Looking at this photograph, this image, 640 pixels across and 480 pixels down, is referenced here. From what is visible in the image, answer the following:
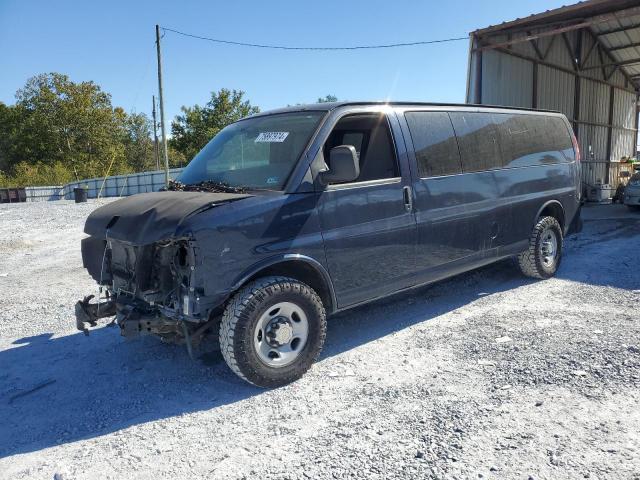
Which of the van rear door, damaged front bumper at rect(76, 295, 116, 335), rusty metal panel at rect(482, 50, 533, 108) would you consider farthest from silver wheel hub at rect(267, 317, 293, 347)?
rusty metal panel at rect(482, 50, 533, 108)

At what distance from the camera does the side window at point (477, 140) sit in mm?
5012

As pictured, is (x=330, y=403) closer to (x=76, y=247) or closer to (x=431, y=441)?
(x=431, y=441)

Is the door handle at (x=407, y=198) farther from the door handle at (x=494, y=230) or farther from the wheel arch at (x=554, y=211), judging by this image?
the wheel arch at (x=554, y=211)

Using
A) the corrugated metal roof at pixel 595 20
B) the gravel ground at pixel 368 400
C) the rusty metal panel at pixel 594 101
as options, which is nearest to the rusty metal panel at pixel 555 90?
the rusty metal panel at pixel 594 101

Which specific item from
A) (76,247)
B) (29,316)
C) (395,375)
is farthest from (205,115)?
(395,375)

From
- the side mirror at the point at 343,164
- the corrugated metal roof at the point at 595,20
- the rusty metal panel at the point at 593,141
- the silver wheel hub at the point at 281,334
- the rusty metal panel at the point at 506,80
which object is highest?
the corrugated metal roof at the point at 595,20

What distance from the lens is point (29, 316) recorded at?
18.0ft

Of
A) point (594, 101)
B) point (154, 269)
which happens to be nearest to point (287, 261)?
point (154, 269)

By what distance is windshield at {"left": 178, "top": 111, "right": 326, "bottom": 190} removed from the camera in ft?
12.6

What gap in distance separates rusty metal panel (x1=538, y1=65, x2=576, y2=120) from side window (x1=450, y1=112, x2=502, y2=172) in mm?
14345

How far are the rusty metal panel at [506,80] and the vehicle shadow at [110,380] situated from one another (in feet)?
37.3

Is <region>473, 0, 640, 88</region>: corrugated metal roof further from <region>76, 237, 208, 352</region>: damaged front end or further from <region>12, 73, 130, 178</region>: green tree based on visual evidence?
<region>12, 73, 130, 178</region>: green tree

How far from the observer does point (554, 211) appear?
6.44 meters

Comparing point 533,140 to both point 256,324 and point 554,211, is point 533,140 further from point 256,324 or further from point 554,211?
point 256,324
